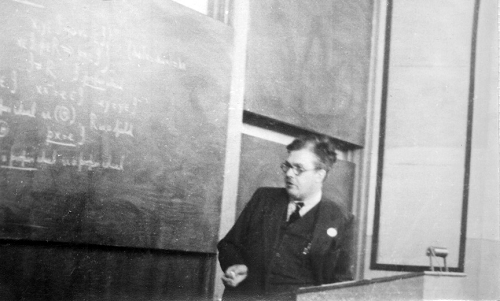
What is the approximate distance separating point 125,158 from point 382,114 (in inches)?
60.8

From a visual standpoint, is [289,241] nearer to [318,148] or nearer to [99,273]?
[318,148]

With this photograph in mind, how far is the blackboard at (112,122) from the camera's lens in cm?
189

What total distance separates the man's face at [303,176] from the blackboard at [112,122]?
286 mm

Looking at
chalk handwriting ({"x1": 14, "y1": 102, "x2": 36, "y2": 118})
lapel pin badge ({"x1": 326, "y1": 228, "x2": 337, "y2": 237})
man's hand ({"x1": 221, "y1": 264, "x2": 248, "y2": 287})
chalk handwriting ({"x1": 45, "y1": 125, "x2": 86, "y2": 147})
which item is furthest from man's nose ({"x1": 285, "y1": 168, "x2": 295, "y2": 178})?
chalk handwriting ({"x1": 14, "y1": 102, "x2": 36, "y2": 118})

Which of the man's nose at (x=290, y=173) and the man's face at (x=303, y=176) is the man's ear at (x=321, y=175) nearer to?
the man's face at (x=303, y=176)

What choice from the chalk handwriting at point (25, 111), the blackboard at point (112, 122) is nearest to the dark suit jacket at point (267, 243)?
the blackboard at point (112, 122)

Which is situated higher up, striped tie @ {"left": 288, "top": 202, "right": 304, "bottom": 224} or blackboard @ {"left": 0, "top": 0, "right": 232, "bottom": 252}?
blackboard @ {"left": 0, "top": 0, "right": 232, "bottom": 252}

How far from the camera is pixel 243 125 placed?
8.93ft

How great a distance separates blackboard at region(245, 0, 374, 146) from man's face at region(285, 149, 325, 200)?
10.5 inches

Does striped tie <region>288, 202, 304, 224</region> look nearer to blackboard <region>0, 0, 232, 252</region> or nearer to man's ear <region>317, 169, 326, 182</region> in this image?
man's ear <region>317, 169, 326, 182</region>

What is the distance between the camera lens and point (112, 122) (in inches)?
84.3

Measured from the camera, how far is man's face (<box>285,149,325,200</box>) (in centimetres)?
258

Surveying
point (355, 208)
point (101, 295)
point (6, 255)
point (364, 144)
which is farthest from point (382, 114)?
point (6, 255)

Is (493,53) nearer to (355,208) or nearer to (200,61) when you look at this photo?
(355,208)
